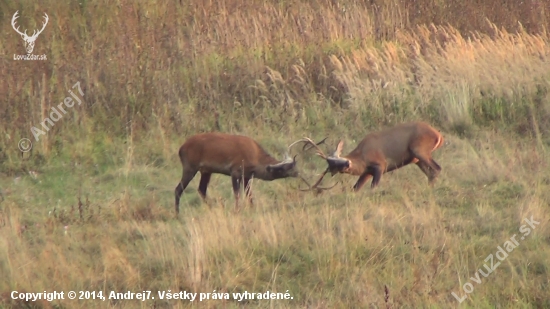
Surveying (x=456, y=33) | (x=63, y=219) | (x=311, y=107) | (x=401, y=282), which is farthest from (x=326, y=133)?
(x=401, y=282)

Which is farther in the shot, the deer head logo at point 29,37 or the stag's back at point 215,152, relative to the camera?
the deer head logo at point 29,37

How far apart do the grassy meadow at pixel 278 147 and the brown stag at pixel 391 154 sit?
9.5 inches

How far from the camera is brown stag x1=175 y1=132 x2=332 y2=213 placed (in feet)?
35.3

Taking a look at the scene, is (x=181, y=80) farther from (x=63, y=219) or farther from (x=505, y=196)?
(x=505, y=196)

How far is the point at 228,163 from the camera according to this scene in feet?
35.5

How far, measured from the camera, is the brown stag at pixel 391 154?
11.2m

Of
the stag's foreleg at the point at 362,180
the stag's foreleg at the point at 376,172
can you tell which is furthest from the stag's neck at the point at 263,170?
the stag's foreleg at the point at 376,172

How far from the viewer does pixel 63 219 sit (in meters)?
10.0

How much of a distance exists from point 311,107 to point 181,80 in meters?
1.99

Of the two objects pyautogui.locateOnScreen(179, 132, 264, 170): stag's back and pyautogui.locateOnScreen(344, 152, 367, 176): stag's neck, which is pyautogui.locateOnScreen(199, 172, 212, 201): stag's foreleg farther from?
pyautogui.locateOnScreen(344, 152, 367, 176): stag's neck
